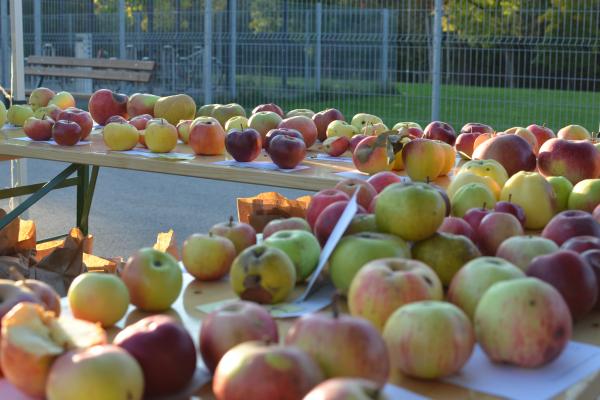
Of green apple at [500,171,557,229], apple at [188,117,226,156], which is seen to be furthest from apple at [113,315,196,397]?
apple at [188,117,226,156]

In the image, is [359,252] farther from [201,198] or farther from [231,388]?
[201,198]

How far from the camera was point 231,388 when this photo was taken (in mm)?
1041

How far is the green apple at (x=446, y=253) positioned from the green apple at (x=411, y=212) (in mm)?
28

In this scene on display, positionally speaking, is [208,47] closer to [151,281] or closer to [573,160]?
[573,160]

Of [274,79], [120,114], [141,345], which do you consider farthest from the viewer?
[274,79]

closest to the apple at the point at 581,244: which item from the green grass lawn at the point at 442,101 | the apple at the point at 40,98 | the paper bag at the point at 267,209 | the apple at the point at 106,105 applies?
the paper bag at the point at 267,209

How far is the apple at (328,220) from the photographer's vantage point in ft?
5.60

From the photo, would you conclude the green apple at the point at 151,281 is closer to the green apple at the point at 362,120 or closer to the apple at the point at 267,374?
the apple at the point at 267,374

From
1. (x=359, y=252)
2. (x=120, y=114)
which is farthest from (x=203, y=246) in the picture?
(x=120, y=114)

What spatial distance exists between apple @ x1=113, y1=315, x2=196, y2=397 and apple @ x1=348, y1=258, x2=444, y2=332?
11.3 inches

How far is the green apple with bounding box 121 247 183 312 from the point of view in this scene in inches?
59.0

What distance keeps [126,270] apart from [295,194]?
19.1 ft

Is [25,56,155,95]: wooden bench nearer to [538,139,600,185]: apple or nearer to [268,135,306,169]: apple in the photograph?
[268,135,306,169]: apple

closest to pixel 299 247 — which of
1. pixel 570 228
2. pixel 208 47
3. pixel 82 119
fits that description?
pixel 570 228
